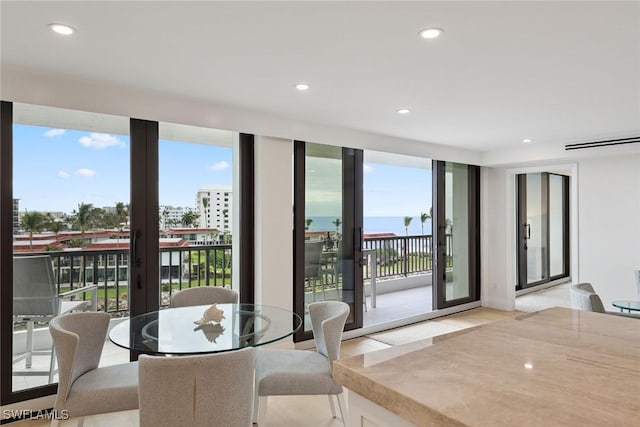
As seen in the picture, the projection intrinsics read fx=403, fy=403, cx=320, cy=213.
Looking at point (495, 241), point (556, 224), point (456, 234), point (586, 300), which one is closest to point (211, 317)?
point (586, 300)

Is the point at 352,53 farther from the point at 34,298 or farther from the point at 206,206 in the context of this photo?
the point at 34,298

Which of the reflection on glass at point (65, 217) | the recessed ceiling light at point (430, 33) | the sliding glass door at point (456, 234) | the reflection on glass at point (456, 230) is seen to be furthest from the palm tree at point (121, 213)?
the reflection on glass at point (456, 230)

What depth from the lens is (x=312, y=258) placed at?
14.4ft

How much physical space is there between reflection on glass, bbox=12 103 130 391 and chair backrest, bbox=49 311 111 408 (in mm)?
865

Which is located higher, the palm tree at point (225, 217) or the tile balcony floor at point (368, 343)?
the palm tree at point (225, 217)

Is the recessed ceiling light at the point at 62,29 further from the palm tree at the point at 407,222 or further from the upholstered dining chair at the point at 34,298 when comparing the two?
the palm tree at the point at 407,222

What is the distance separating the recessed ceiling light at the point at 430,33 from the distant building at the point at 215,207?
101 inches

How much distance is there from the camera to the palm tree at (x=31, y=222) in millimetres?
2904

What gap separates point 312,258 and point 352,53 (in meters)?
2.48

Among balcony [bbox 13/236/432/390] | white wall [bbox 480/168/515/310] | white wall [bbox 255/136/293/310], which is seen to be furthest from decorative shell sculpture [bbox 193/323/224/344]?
white wall [bbox 480/168/515/310]

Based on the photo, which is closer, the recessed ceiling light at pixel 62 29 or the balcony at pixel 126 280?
the recessed ceiling light at pixel 62 29

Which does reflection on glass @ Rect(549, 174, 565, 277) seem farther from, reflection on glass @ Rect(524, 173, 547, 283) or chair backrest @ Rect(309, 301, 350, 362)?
chair backrest @ Rect(309, 301, 350, 362)

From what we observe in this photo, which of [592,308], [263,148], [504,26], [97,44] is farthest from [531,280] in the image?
[97,44]

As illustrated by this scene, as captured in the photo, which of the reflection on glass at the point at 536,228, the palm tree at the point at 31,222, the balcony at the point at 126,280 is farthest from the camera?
the reflection on glass at the point at 536,228
